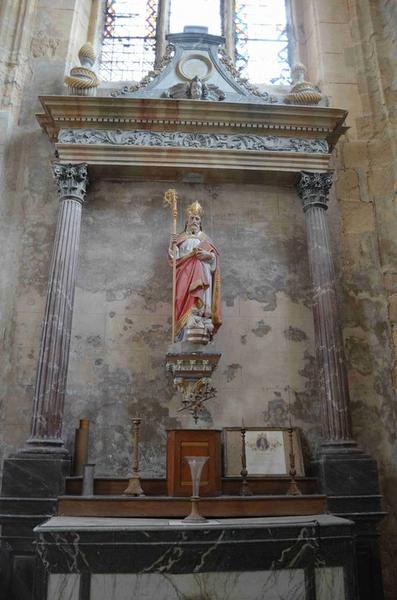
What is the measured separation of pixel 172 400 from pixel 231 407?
2.53 feet

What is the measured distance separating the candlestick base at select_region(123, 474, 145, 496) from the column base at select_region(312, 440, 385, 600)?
212 cm

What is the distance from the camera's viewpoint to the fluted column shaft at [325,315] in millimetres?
6695

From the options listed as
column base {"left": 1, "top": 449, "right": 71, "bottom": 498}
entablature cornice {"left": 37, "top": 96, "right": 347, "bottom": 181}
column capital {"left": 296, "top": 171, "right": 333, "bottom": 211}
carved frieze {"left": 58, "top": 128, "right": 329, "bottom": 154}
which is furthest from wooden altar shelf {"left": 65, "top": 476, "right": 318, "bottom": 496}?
carved frieze {"left": 58, "top": 128, "right": 329, "bottom": 154}

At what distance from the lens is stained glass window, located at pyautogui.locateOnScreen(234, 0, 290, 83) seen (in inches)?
384

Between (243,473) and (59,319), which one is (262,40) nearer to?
(59,319)

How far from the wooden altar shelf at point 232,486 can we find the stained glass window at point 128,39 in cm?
668

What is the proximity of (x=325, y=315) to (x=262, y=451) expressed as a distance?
1.89 metres

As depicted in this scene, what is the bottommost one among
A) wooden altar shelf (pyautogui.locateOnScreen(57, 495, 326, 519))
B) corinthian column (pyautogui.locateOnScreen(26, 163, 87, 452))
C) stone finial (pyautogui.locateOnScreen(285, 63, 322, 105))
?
wooden altar shelf (pyautogui.locateOnScreen(57, 495, 326, 519))

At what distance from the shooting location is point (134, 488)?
5.91m

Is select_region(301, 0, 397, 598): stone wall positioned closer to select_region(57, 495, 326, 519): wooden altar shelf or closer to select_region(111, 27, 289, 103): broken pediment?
select_region(111, 27, 289, 103): broken pediment

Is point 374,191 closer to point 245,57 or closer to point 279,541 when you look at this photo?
point 245,57

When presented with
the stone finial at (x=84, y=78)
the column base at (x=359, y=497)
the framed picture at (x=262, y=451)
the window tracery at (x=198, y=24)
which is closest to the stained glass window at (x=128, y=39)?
the window tracery at (x=198, y=24)

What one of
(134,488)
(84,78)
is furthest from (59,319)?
(84,78)

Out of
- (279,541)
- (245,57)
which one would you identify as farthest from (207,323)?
(245,57)
